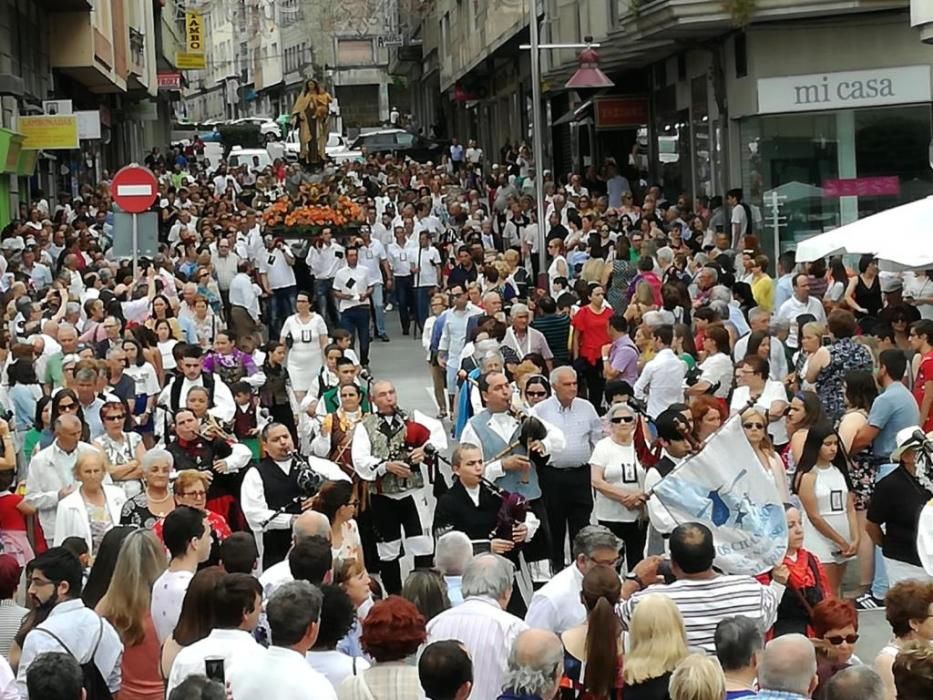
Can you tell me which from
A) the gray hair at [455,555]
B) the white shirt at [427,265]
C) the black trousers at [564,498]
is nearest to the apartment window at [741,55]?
the white shirt at [427,265]

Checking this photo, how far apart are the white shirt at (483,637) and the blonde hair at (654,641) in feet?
2.29

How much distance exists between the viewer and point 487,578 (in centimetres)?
795

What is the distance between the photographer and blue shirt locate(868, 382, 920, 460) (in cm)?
1179

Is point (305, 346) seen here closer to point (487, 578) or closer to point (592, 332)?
point (592, 332)

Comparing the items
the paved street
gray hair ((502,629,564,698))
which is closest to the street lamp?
the paved street

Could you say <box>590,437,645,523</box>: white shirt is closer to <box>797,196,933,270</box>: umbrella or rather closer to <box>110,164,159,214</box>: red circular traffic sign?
<box>797,196,933,270</box>: umbrella

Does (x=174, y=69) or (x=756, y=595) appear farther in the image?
(x=174, y=69)

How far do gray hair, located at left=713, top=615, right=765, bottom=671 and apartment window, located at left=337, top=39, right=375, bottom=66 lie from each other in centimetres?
11798

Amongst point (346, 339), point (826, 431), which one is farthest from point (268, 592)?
point (346, 339)

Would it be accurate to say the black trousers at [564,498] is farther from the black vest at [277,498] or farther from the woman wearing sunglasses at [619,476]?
the black vest at [277,498]

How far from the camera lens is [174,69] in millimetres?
82750

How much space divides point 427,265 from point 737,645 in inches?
774

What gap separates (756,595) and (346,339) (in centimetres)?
873

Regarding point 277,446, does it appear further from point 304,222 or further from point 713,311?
point 304,222
